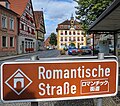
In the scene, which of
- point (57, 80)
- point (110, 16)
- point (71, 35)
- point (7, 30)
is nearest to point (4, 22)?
point (7, 30)

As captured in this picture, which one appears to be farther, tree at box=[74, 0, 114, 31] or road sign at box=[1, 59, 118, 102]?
tree at box=[74, 0, 114, 31]

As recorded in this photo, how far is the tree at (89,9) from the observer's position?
71.3 feet

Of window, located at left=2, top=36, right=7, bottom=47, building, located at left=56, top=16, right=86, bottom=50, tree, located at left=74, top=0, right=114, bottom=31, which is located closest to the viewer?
tree, located at left=74, top=0, right=114, bottom=31

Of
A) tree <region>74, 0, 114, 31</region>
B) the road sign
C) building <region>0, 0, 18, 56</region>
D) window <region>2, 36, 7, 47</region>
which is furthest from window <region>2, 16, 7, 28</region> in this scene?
the road sign

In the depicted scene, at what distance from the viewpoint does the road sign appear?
2408 millimetres

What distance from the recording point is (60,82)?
8.36ft

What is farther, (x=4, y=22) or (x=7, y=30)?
(x=7, y=30)

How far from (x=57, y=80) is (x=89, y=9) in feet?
74.4

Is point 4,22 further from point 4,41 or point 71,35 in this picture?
point 71,35

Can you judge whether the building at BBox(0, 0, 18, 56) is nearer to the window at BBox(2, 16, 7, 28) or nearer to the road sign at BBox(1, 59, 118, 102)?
the window at BBox(2, 16, 7, 28)

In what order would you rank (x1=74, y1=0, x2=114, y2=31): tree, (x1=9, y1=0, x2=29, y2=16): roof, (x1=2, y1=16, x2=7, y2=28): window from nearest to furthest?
(x1=74, y1=0, x2=114, y2=31): tree, (x1=2, y1=16, x2=7, y2=28): window, (x1=9, y1=0, x2=29, y2=16): roof

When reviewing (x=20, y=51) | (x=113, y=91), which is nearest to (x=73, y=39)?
(x=20, y=51)

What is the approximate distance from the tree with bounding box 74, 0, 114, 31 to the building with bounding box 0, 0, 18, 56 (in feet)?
39.9

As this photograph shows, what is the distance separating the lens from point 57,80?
254cm
